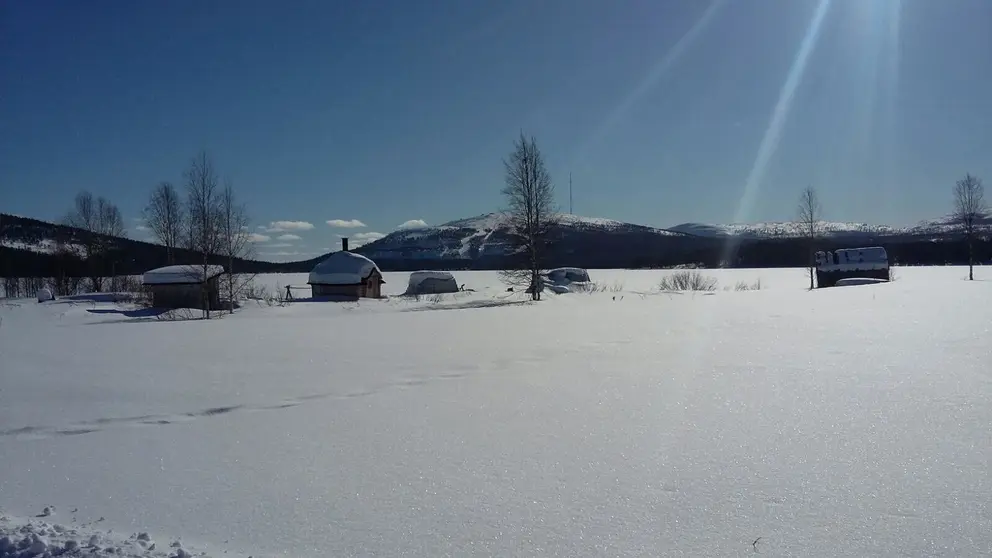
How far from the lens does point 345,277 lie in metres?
40.4

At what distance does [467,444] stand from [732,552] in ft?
9.23


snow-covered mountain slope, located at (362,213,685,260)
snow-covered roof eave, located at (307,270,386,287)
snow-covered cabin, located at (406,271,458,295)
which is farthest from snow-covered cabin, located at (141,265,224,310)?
snow-covered mountain slope, located at (362,213,685,260)

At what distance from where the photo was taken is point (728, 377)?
28.9 feet

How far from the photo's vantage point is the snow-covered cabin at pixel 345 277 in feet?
132

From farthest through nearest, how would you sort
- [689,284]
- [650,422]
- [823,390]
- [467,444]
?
1. [689,284]
2. [823,390]
3. [650,422]
4. [467,444]

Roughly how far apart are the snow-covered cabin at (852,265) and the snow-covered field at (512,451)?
38810mm

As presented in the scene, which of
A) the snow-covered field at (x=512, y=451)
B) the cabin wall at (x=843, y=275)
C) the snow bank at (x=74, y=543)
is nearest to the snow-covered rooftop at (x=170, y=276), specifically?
the snow-covered field at (x=512, y=451)

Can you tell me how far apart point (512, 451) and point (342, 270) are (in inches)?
1443

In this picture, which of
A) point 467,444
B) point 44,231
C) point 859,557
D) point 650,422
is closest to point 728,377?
point 650,422

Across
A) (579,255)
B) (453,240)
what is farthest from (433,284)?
(453,240)

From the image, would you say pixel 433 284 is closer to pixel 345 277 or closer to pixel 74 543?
pixel 345 277

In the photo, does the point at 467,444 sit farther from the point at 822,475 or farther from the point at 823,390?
the point at 823,390

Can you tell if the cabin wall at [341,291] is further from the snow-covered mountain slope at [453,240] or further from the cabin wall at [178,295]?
the snow-covered mountain slope at [453,240]

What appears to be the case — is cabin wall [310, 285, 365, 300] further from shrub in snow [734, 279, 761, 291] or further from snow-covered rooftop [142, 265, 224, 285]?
shrub in snow [734, 279, 761, 291]
